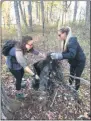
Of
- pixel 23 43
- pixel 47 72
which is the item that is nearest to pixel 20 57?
pixel 23 43

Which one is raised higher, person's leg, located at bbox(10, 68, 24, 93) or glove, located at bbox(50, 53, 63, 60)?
glove, located at bbox(50, 53, 63, 60)

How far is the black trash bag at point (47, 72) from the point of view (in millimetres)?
3897

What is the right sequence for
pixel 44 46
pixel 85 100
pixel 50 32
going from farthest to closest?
pixel 50 32 < pixel 44 46 < pixel 85 100

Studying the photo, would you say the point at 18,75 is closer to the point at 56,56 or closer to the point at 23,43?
the point at 23,43

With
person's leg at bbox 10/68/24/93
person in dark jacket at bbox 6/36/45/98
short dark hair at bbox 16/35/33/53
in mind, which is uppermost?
short dark hair at bbox 16/35/33/53

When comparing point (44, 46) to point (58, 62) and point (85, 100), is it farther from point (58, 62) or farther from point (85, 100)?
point (58, 62)

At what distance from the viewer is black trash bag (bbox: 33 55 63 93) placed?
390 cm

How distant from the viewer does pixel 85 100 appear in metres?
4.82

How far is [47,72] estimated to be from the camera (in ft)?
12.8

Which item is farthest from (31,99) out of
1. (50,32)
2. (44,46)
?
(50,32)

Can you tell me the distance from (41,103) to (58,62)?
0.82 metres

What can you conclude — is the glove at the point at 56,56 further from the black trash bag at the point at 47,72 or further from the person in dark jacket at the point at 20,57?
the person in dark jacket at the point at 20,57

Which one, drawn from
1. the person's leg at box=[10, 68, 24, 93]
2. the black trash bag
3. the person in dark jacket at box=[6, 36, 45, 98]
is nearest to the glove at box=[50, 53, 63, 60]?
the black trash bag

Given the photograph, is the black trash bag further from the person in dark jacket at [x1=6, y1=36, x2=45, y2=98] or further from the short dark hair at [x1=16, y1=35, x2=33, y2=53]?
the short dark hair at [x1=16, y1=35, x2=33, y2=53]
